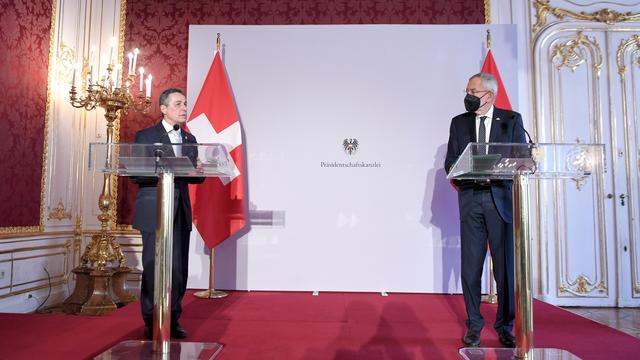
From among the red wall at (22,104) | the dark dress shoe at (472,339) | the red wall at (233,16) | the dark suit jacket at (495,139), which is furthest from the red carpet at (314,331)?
the red wall at (233,16)

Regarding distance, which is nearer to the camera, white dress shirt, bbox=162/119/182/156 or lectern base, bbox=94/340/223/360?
lectern base, bbox=94/340/223/360

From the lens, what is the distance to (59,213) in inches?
169

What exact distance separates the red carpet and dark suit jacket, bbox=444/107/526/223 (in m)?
0.83

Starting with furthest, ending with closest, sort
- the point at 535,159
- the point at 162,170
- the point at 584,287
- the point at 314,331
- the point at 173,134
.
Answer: the point at 584,287 < the point at 314,331 < the point at 173,134 < the point at 162,170 < the point at 535,159

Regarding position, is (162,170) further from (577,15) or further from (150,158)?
(577,15)

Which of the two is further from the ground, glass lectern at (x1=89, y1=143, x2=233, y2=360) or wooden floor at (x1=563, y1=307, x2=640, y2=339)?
glass lectern at (x1=89, y1=143, x2=233, y2=360)

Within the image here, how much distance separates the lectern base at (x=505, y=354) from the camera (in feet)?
7.70

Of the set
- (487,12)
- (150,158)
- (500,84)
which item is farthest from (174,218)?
(487,12)

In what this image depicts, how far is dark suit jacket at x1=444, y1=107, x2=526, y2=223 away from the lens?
8.66 feet

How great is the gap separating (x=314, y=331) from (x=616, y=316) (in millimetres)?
3055

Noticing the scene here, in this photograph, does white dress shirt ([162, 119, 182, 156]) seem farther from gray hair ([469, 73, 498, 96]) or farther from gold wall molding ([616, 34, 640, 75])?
gold wall molding ([616, 34, 640, 75])

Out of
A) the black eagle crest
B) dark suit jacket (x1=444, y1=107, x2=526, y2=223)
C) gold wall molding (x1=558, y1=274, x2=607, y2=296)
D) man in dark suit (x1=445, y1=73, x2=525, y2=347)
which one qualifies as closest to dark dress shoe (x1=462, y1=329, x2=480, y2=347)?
man in dark suit (x1=445, y1=73, x2=525, y2=347)

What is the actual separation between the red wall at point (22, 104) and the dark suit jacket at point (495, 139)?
3341 mm

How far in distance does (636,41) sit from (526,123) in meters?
1.46
